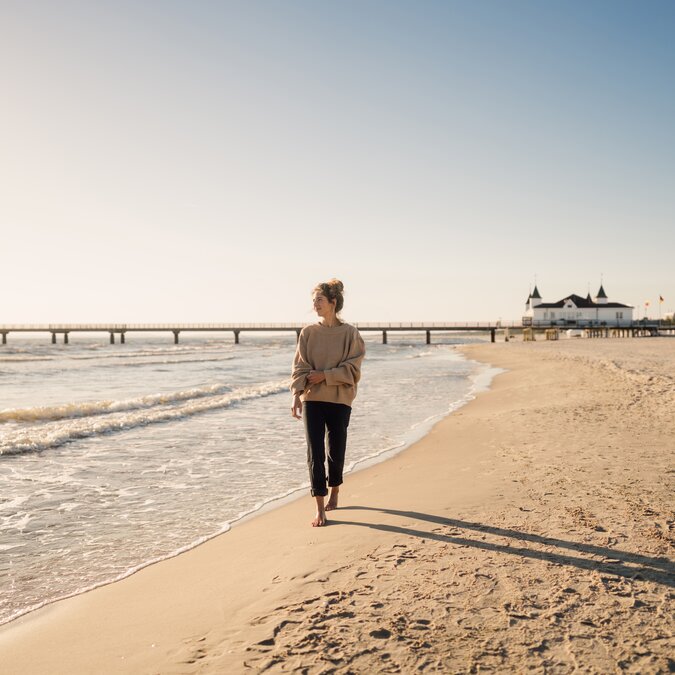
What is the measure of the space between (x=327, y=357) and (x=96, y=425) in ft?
24.9

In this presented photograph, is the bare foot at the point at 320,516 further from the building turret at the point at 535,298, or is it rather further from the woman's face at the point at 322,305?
the building turret at the point at 535,298

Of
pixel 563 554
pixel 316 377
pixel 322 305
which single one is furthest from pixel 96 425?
pixel 563 554

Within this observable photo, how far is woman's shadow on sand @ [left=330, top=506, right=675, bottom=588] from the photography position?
3.09 meters

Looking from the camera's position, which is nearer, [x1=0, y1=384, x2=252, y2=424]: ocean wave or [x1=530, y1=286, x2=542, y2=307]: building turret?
[x1=0, y1=384, x2=252, y2=424]: ocean wave

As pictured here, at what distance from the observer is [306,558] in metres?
3.72

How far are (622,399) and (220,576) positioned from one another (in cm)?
957

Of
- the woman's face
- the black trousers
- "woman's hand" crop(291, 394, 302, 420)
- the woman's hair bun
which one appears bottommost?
the black trousers

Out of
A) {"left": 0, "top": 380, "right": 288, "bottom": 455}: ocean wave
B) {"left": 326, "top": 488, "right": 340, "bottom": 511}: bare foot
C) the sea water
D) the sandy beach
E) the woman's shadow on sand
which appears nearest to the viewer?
the sandy beach

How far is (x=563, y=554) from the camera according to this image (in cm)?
339

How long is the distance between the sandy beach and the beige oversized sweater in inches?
42.2

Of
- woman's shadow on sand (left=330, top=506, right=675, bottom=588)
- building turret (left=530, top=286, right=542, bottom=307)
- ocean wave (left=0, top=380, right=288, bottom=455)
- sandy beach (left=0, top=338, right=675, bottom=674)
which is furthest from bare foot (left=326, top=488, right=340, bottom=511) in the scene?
building turret (left=530, top=286, right=542, bottom=307)

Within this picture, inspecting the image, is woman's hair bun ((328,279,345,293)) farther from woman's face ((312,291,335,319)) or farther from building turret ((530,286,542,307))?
building turret ((530,286,542,307))

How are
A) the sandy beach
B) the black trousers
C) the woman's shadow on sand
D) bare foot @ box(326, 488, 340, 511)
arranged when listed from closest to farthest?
the sandy beach
the woman's shadow on sand
the black trousers
bare foot @ box(326, 488, 340, 511)

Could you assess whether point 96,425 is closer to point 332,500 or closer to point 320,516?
point 332,500
